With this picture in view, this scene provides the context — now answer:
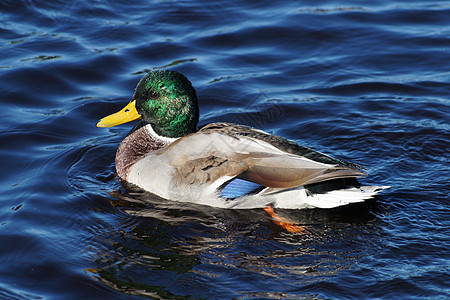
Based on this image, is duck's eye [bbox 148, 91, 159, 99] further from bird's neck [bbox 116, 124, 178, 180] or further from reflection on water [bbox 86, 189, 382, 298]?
reflection on water [bbox 86, 189, 382, 298]

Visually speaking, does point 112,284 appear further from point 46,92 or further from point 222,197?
point 46,92

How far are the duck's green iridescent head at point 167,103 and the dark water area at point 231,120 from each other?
86 centimetres

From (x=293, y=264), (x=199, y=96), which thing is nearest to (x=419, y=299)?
(x=293, y=264)

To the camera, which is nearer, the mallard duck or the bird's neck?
the mallard duck

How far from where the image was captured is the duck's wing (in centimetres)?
625

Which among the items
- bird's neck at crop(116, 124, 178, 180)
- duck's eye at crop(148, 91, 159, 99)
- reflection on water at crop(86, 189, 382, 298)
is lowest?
reflection on water at crop(86, 189, 382, 298)

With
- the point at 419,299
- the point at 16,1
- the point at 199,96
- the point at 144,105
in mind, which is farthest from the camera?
the point at 16,1

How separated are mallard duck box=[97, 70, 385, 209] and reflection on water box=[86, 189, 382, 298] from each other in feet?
0.59

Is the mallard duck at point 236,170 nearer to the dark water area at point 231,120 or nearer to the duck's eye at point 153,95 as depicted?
the duck's eye at point 153,95

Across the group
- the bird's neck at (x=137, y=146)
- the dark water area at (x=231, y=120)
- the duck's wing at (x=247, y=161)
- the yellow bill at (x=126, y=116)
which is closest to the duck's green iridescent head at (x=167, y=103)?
the yellow bill at (x=126, y=116)

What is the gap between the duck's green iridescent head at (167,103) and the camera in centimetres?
726

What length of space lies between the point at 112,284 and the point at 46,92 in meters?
4.84

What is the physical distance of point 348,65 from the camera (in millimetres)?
10227


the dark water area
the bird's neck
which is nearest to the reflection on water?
the dark water area
